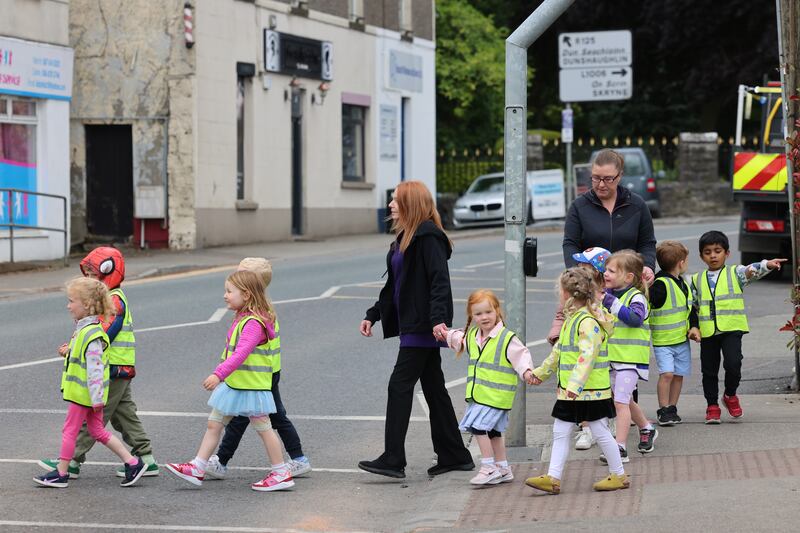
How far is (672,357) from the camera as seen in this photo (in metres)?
9.34

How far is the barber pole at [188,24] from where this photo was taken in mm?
28469

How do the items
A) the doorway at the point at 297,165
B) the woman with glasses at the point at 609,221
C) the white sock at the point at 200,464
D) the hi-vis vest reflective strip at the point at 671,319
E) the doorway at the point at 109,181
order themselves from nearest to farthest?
1. the white sock at the point at 200,464
2. the woman with glasses at the point at 609,221
3. the hi-vis vest reflective strip at the point at 671,319
4. the doorway at the point at 109,181
5. the doorway at the point at 297,165

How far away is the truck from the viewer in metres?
20.3

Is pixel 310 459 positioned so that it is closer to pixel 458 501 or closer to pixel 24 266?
pixel 458 501

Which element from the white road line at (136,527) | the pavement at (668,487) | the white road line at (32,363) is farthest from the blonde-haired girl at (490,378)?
the white road line at (32,363)

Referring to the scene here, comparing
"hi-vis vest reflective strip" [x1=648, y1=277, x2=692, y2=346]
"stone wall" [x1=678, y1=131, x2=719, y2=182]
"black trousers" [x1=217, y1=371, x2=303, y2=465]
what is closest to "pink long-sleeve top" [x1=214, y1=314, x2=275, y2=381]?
"black trousers" [x1=217, y1=371, x2=303, y2=465]

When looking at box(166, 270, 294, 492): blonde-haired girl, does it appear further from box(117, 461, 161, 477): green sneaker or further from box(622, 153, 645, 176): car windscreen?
box(622, 153, 645, 176): car windscreen

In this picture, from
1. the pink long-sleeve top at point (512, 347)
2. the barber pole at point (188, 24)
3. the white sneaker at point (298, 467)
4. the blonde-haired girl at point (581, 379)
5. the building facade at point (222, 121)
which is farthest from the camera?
the building facade at point (222, 121)

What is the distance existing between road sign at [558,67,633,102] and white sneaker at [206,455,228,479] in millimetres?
30538

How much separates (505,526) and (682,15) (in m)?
41.4

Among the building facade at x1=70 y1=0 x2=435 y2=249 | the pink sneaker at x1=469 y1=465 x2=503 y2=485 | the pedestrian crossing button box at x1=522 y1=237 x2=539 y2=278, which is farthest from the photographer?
the building facade at x1=70 y1=0 x2=435 y2=249

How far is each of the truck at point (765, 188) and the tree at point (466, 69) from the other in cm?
2723

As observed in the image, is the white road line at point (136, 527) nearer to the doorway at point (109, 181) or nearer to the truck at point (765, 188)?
the truck at point (765, 188)

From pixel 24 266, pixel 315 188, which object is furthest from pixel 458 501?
pixel 315 188
